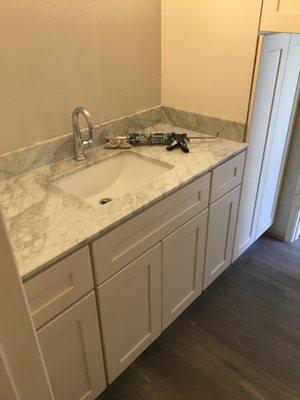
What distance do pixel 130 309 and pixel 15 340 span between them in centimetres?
84

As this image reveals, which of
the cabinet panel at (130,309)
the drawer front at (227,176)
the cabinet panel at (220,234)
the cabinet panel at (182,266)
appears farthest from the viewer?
the cabinet panel at (220,234)

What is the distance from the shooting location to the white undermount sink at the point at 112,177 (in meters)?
1.50

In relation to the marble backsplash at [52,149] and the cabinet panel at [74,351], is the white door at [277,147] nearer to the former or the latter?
the marble backsplash at [52,149]

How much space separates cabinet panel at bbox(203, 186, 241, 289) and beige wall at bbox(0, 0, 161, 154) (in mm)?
702

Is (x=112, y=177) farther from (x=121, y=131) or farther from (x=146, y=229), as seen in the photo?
(x=146, y=229)

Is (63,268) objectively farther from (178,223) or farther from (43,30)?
(43,30)

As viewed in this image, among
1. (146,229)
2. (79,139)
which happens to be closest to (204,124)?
(79,139)

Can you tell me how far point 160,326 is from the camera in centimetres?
162

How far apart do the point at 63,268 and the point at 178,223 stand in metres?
0.60

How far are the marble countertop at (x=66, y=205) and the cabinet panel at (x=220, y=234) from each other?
26cm

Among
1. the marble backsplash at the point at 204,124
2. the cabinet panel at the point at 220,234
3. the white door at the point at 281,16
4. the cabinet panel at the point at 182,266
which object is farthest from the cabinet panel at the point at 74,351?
the white door at the point at 281,16

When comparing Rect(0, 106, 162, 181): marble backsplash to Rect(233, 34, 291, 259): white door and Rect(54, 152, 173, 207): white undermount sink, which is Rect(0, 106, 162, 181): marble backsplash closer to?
Rect(54, 152, 173, 207): white undermount sink

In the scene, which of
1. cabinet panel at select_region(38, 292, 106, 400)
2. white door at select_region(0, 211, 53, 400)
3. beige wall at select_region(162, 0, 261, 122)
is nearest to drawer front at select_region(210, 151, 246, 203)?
beige wall at select_region(162, 0, 261, 122)

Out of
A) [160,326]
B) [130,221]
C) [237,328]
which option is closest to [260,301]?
[237,328]
